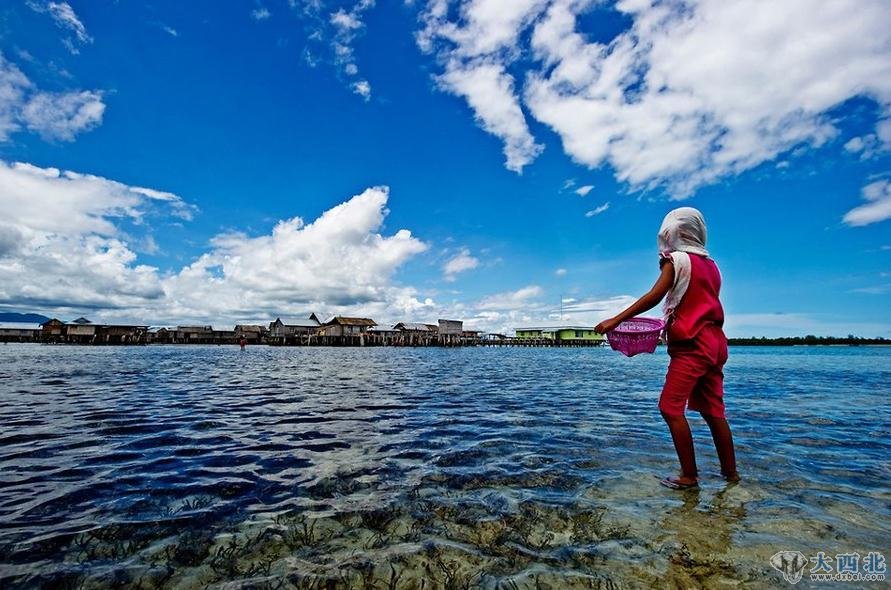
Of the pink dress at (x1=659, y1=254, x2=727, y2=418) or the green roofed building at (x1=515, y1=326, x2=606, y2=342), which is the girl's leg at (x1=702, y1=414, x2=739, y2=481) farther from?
the green roofed building at (x1=515, y1=326, x2=606, y2=342)

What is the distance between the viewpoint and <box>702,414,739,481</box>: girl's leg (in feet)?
13.8

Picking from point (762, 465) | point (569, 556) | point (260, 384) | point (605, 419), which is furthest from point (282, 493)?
point (260, 384)

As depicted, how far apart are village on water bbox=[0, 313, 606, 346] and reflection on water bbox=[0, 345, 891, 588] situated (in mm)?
84458

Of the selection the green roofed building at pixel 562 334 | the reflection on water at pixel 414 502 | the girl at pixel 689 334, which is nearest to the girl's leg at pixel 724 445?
the girl at pixel 689 334

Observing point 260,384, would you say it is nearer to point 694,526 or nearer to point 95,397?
point 95,397

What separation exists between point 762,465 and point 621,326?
8.15ft

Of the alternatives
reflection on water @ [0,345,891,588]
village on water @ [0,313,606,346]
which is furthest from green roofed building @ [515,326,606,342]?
reflection on water @ [0,345,891,588]

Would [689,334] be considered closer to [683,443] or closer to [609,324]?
[609,324]

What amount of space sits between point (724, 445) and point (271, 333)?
10747 cm

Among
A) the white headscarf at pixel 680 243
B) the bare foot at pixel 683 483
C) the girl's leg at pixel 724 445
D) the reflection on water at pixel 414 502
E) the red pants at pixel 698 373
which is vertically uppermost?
the white headscarf at pixel 680 243

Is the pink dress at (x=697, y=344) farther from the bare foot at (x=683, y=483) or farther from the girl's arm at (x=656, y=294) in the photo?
the bare foot at (x=683, y=483)

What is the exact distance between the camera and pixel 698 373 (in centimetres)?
404

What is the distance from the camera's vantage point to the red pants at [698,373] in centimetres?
404

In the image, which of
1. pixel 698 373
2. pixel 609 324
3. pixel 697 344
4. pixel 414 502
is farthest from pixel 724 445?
pixel 414 502
